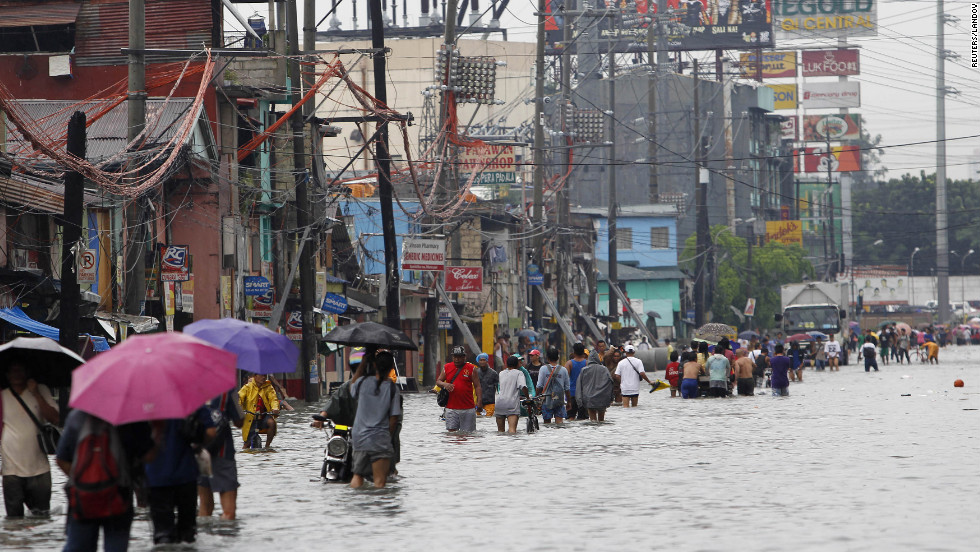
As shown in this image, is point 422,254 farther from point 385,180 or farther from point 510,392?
point 510,392

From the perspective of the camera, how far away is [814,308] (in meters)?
75.2

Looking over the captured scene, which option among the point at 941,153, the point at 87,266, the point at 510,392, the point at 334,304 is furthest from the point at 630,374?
the point at 941,153

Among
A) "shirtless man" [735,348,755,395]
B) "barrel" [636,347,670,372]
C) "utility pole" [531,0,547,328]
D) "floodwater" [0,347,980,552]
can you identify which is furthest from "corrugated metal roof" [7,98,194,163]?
"barrel" [636,347,670,372]

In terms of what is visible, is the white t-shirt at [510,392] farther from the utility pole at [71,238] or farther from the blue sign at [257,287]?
the blue sign at [257,287]

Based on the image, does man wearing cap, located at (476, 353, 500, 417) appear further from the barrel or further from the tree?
the tree

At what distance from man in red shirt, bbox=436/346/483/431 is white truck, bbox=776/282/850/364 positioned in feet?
174

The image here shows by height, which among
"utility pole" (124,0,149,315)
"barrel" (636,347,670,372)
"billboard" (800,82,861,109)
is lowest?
"barrel" (636,347,670,372)

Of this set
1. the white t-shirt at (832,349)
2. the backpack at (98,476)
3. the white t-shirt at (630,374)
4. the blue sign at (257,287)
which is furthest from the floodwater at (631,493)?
the white t-shirt at (832,349)

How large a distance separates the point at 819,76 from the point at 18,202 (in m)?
123

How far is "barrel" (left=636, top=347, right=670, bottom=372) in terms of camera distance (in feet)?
201

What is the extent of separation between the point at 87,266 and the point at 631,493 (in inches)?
564

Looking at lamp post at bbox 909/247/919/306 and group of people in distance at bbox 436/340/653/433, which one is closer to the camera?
group of people in distance at bbox 436/340/653/433

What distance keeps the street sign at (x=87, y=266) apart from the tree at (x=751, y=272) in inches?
2628

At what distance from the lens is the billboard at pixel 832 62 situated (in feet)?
456
